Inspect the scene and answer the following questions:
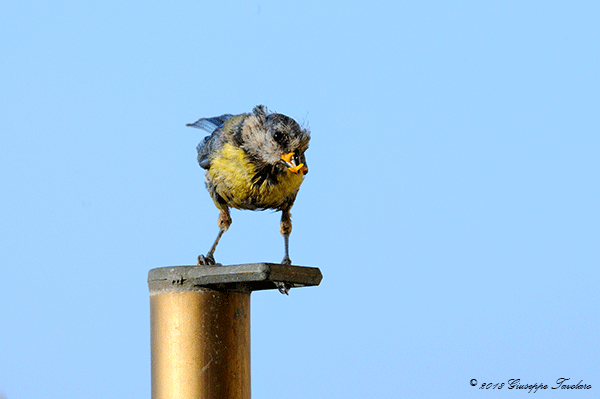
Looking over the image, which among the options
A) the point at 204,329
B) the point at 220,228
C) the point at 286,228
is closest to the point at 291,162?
the point at 286,228

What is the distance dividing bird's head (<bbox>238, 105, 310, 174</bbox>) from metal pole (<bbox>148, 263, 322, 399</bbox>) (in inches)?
23.8

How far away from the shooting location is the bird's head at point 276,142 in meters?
4.02

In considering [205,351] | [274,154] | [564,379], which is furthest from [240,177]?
[564,379]

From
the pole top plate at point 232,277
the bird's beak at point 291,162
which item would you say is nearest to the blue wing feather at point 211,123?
the bird's beak at point 291,162

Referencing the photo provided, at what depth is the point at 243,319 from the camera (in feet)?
12.8

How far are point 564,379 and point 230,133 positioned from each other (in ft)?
8.15

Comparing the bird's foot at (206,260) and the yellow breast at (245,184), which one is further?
the bird's foot at (206,260)

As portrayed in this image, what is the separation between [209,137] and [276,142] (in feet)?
2.60

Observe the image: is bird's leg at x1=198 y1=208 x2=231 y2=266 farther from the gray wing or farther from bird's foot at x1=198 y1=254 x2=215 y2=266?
the gray wing

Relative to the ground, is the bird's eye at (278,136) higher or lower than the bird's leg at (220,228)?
higher

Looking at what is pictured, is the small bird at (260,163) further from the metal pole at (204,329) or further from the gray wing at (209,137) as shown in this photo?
the metal pole at (204,329)

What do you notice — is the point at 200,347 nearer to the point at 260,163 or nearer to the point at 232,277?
the point at 232,277

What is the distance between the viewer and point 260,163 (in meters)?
4.08

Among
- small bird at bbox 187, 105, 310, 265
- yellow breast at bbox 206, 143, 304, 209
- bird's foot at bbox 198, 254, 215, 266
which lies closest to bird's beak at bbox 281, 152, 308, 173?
small bird at bbox 187, 105, 310, 265
